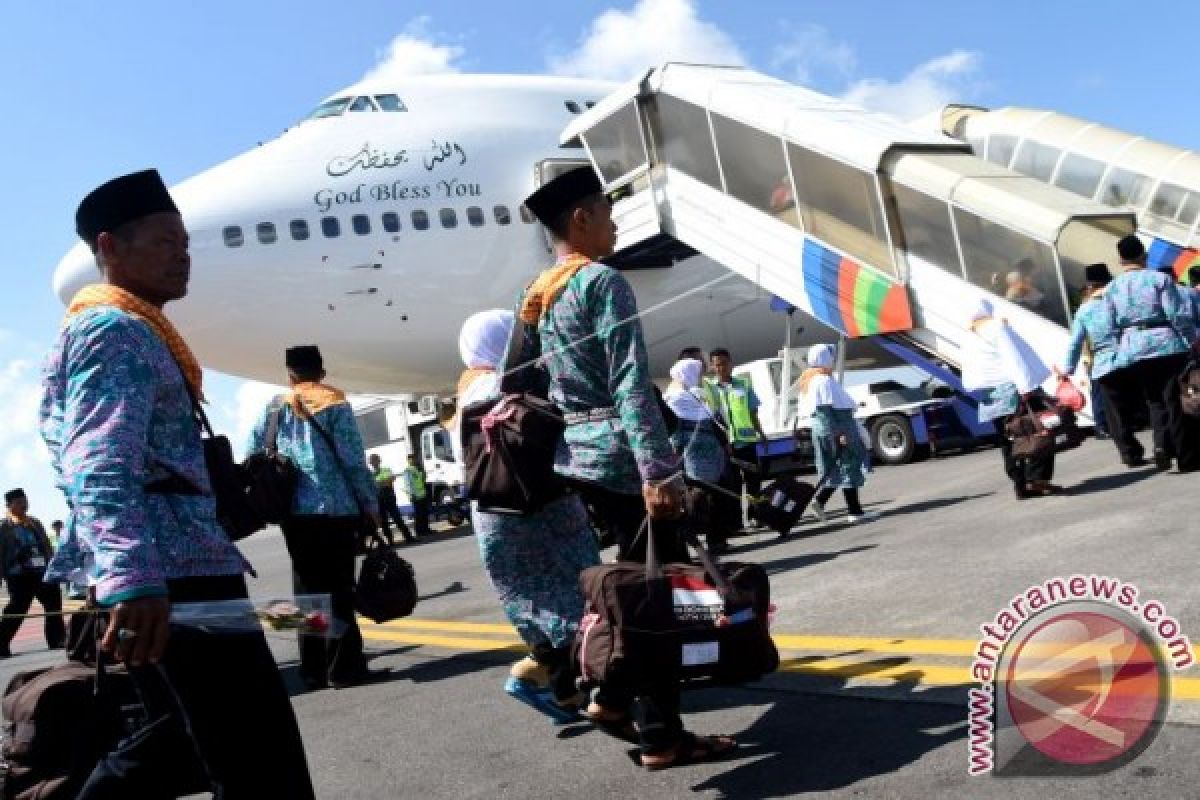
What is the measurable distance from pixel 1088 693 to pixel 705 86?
10.9 metres

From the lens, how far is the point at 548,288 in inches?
141

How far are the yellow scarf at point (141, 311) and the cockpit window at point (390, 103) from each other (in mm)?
14613

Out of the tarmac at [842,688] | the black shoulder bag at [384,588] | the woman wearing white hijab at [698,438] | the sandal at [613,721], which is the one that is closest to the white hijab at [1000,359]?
the tarmac at [842,688]

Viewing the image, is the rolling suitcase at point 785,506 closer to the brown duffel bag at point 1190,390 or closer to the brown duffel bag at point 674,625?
the brown duffel bag at point 1190,390

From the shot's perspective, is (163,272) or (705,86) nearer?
(163,272)

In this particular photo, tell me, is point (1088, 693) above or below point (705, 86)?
below

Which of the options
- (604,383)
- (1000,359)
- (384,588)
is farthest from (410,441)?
(604,383)

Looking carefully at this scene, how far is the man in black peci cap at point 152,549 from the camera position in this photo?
2.30 metres

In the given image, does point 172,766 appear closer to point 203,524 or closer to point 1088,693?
point 203,524

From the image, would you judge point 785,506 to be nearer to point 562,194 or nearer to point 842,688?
point 842,688

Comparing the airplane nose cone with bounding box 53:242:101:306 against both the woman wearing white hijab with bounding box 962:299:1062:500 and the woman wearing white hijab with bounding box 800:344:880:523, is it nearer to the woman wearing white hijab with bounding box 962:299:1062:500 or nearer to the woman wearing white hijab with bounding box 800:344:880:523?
the woman wearing white hijab with bounding box 800:344:880:523

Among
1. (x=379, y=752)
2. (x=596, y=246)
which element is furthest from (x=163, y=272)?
(x=379, y=752)

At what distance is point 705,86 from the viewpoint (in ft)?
42.6

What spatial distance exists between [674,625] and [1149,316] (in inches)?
230
